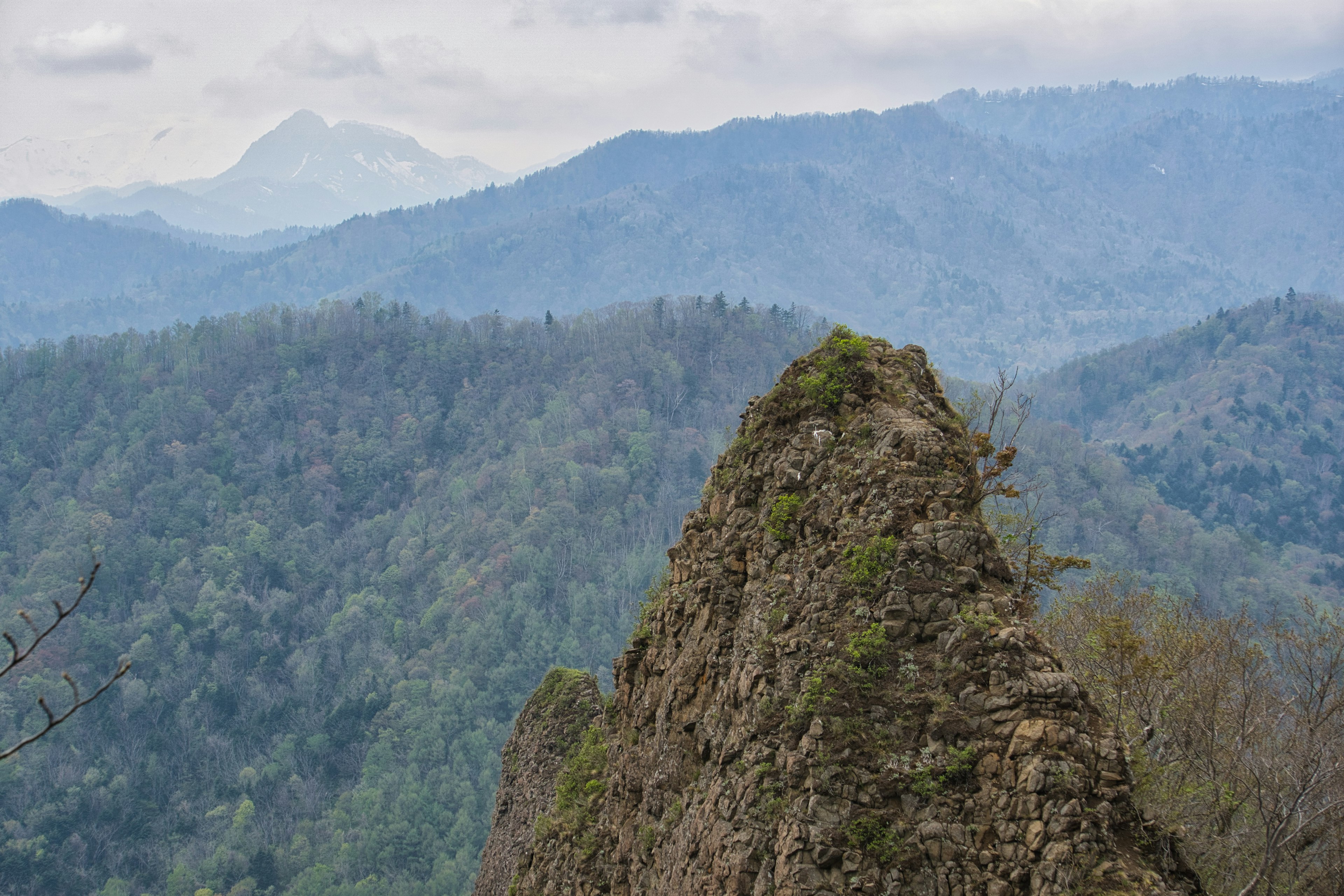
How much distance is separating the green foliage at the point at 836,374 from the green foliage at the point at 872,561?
238cm

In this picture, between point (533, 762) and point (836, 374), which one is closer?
point (836, 374)

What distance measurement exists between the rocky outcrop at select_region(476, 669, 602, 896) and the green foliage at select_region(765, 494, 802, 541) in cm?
838

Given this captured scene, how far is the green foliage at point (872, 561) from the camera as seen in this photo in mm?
7980

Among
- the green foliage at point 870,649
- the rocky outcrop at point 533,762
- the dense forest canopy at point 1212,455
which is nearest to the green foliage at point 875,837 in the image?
the green foliage at point 870,649

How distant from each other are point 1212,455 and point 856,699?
157608 millimetres

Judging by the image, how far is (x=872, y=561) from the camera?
805 centimetres

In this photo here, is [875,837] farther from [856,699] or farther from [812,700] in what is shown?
[812,700]

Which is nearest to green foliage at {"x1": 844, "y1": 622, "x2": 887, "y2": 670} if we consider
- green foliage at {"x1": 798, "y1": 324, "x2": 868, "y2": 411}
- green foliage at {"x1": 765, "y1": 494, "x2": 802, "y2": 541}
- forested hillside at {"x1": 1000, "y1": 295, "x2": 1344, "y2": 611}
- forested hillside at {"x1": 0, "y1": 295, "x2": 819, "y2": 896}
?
green foliage at {"x1": 765, "y1": 494, "x2": 802, "y2": 541}

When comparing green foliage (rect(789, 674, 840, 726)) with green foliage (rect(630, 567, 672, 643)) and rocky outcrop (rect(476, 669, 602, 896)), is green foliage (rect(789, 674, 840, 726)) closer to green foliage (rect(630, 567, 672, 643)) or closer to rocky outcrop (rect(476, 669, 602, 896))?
green foliage (rect(630, 567, 672, 643))

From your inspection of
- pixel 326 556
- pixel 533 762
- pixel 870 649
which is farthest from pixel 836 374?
pixel 326 556

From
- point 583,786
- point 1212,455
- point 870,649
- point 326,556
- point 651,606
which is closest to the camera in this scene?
point 870,649

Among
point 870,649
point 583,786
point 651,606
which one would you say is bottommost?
point 583,786

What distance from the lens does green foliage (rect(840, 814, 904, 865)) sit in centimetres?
684

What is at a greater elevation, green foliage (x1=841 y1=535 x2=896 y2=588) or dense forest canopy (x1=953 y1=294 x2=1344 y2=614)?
green foliage (x1=841 y1=535 x2=896 y2=588)
